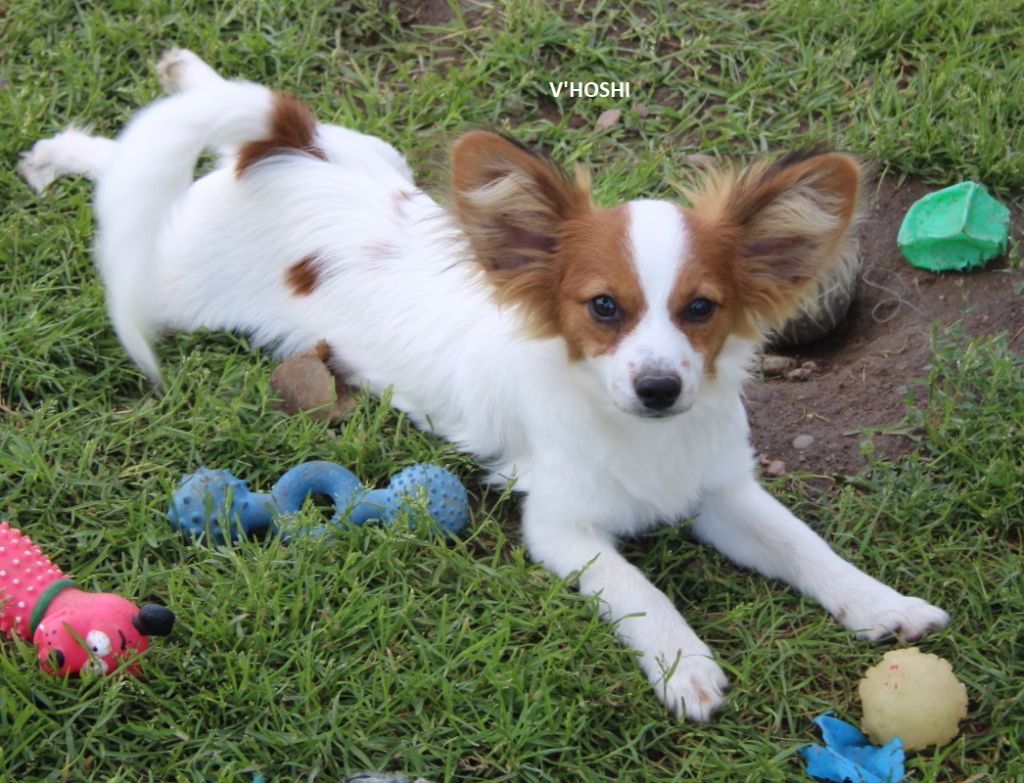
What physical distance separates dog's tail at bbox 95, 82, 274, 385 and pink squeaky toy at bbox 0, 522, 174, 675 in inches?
33.7

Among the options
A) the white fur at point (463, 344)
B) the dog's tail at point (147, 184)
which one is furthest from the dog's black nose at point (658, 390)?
the dog's tail at point (147, 184)

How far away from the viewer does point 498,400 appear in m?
3.59

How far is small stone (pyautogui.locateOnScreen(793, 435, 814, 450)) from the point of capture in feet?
12.5

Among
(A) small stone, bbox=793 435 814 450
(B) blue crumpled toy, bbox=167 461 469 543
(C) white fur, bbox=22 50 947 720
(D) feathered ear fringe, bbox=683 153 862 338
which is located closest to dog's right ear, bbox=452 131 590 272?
(C) white fur, bbox=22 50 947 720

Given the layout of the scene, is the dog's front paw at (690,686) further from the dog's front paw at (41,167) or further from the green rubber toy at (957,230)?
the dog's front paw at (41,167)

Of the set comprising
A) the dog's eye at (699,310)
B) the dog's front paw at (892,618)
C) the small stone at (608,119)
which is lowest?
the dog's front paw at (892,618)

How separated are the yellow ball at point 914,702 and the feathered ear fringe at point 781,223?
915 millimetres

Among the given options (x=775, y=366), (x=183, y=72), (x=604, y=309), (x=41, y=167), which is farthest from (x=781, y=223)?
(x=41, y=167)

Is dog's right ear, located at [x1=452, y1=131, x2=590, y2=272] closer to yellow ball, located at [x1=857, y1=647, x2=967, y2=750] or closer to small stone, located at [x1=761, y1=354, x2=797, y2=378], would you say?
small stone, located at [x1=761, y1=354, x2=797, y2=378]

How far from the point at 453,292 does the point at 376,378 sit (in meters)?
0.36

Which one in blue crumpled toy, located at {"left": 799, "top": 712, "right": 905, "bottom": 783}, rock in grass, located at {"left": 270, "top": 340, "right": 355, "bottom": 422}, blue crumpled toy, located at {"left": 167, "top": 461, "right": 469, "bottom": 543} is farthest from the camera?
rock in grass, located at {"left": 270, "top": 340, "right": 355, "bottom": 422}

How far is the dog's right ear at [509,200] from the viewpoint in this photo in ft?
10.2

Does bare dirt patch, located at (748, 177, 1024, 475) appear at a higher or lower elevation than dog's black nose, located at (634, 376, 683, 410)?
lower

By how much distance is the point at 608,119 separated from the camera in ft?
15.9
